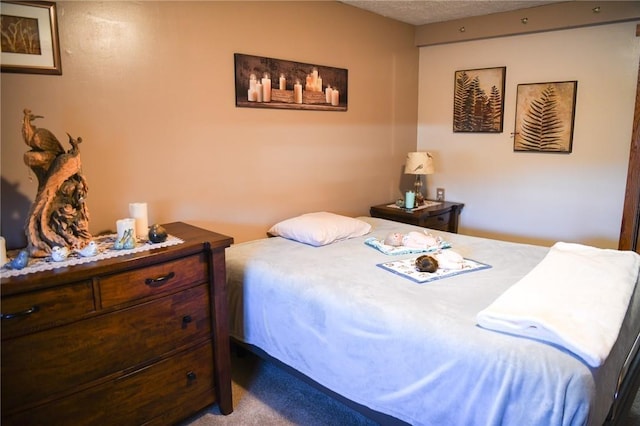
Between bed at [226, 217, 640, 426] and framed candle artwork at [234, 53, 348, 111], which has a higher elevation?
framed candle artwork at [234, 53, 348, 111]

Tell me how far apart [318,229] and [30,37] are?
5.75 feet

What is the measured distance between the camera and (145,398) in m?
1.83

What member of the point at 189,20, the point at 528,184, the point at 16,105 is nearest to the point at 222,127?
the point at 189,20

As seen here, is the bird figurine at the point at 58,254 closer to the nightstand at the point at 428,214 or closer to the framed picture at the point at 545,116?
the nightstand at the point at 428,214

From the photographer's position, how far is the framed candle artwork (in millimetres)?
2709

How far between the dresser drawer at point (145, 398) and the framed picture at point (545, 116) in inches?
118

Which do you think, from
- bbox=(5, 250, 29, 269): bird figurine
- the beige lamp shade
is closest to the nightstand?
the beige lamp shade

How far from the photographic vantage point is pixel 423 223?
3.52 m

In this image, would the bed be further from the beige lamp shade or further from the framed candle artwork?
the beige lamp shade

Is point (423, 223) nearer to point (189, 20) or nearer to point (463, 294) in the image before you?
point (463, 294)

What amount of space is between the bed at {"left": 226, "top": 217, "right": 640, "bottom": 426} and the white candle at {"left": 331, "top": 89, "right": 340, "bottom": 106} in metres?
1.31

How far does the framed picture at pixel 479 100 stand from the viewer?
3652 millimetres

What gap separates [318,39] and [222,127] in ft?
3.52

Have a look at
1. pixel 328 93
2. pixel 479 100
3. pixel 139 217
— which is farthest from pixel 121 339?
pixel 479 100
